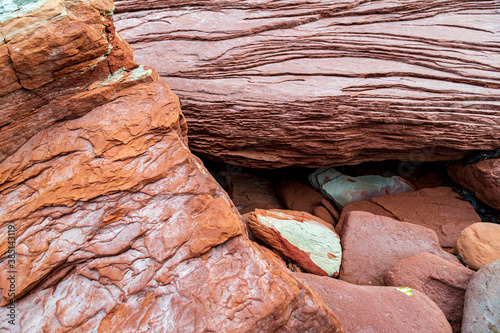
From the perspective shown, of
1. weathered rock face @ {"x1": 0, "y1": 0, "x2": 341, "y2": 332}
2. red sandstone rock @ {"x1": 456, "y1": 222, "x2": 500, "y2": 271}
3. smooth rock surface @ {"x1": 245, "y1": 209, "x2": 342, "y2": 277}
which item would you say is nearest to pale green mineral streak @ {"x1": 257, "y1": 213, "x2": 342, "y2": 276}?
smooth rock surface @ {"x1": 245, "y1": 209, "x2": 342, "y2": 277}

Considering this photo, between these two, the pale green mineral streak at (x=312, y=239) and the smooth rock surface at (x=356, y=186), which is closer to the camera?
the pale green mineral streak at (x=312, y=239)

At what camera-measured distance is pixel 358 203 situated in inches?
126

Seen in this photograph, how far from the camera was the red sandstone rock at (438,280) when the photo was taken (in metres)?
2.06

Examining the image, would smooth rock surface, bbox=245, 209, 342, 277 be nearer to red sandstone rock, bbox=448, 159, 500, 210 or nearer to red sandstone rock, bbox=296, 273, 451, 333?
red sandstone rock, bbox=296, 273, 451, 333

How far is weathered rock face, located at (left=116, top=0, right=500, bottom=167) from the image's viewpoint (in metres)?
2.61

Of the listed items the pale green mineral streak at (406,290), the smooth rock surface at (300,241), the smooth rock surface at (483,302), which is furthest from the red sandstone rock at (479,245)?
the smooth rock surface at (300,241)

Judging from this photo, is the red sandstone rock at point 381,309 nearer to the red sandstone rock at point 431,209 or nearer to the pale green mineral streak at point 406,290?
the pale green mineral streak at point 406,290

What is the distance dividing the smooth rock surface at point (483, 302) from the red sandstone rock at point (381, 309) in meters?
0.16

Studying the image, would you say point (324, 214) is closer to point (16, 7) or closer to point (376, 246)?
point (376, 246)

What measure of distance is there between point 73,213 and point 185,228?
2.05ft

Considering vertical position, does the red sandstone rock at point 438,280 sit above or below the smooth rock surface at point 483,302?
below

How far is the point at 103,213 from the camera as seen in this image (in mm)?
1516

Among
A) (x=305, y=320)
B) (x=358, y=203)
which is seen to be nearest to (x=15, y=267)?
(x=305, y=320)

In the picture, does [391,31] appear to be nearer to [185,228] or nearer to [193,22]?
[193,22]
